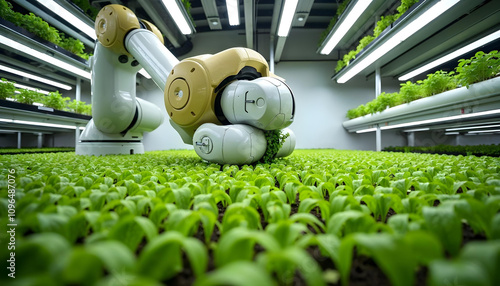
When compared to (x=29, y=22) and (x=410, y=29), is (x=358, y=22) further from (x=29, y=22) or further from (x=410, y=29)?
(x=29, y=22)

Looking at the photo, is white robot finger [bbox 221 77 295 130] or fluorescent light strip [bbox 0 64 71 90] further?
fluorescent light strip [bbox 0 64 71 90]

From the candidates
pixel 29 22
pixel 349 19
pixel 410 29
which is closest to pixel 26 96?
pixel 29 22

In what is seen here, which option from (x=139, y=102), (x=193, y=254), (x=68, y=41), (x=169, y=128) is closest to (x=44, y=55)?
(x=68, y=41)

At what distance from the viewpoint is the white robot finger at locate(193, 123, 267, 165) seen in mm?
1659

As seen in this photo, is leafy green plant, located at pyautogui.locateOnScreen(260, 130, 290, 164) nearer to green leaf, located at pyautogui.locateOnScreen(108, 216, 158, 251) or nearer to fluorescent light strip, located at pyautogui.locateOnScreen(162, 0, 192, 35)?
green leaf, located at pyautogui.locateOnScreen(108, 216, 158, 251)

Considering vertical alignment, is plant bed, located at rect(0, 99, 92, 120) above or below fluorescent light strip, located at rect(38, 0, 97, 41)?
below

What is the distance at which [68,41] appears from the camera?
414 cm

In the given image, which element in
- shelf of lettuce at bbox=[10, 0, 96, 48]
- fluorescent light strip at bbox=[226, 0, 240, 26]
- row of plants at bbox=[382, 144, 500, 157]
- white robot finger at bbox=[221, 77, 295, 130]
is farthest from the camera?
fluorescent light strip at bbox=[226, 0, 240, 26]

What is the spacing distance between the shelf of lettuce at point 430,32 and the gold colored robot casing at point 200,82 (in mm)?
2748

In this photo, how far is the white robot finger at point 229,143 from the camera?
5.44 ft

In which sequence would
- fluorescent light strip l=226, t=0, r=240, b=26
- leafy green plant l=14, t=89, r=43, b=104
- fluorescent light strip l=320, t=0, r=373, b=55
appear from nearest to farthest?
leafy green plant l=14, t=89, r=43, b=104 < fluorescent light strip l=320, t=0, r=373, b=55 < fluorescent light strip l=226, t=0, r=240, b=26

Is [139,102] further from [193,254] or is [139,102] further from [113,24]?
[193,254]

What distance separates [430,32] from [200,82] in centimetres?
440

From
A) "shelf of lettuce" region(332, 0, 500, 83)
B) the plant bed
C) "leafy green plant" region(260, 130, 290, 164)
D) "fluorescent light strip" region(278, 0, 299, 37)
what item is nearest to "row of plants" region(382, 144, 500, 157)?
"shelf of lettuce" region(332, 0, 500, 83)
